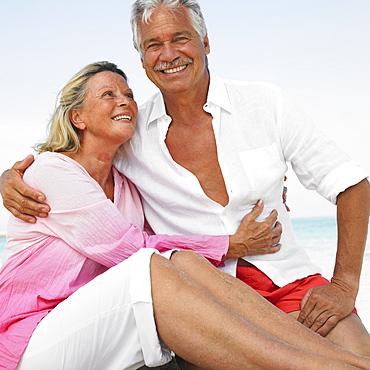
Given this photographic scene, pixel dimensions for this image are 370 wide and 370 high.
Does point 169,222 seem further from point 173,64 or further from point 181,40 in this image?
point 181,40

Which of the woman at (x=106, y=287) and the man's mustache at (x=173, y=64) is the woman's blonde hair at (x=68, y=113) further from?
the man's mustache at (x=173, y=64)

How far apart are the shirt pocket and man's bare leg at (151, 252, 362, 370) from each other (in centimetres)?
75

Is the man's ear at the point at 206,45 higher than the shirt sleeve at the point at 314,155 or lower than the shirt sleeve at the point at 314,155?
higher

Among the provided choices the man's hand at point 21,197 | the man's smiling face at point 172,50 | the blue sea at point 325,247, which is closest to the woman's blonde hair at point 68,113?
the man's hand at point 21,197

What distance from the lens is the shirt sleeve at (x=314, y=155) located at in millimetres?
2283

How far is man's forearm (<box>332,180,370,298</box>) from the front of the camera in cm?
226

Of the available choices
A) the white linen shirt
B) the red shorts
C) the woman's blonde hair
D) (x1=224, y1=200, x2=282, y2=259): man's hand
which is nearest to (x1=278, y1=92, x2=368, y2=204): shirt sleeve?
the white linen shirt

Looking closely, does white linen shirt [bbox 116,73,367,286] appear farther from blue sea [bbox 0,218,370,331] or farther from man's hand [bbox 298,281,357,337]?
blue sea [bbox 0,218,370,331]

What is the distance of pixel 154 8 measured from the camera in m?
2.38

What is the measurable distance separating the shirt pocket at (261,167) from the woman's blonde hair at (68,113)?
703 mm

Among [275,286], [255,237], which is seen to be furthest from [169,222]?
[275,286]

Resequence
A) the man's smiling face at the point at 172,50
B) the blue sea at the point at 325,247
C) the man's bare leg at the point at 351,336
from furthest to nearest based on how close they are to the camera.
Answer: the blue sea at the point at 325,247, the man's smiling face at the point at 172,50, the man's bare leg at the point at 351,336

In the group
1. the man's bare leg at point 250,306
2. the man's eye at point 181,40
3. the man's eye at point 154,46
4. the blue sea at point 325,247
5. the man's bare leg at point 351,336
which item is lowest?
the blue sea at point 325,247

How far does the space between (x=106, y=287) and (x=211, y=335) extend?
1.14 feet
